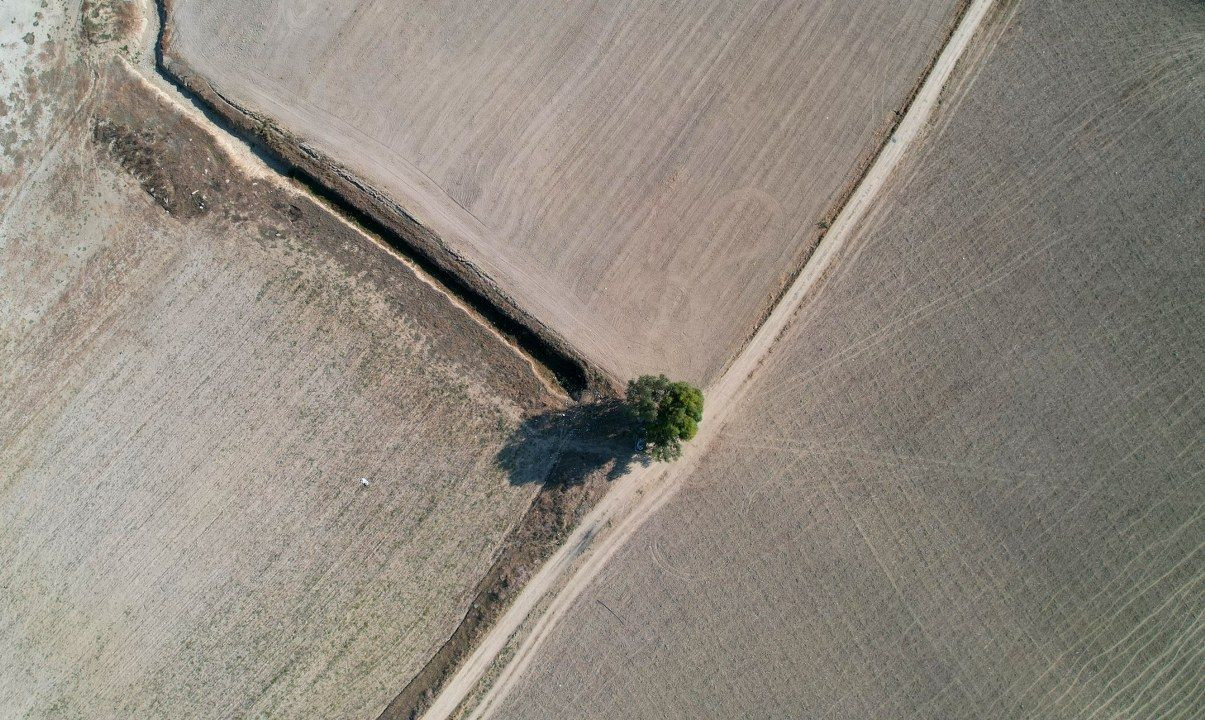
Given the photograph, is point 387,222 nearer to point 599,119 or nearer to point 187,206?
point 187,206

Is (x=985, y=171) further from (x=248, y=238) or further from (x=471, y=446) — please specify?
(x=248, y=238)

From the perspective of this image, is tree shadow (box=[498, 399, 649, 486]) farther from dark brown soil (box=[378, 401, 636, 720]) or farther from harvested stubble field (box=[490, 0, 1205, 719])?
harvested stubble field (box=[490, 0, 1205, 719])

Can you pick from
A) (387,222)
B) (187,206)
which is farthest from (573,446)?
(187,206)

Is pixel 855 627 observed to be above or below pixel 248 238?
above

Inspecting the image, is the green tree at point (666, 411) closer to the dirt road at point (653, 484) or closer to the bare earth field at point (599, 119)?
the dirt road at point (653, 484)

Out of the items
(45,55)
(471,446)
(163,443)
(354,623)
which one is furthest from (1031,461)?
(45,55)

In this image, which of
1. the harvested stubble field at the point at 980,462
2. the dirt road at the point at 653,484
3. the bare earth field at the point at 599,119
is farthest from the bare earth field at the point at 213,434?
the harvested stubble field at the point at 980,462

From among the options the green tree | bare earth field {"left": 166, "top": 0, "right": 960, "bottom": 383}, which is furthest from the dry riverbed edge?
the green tree
